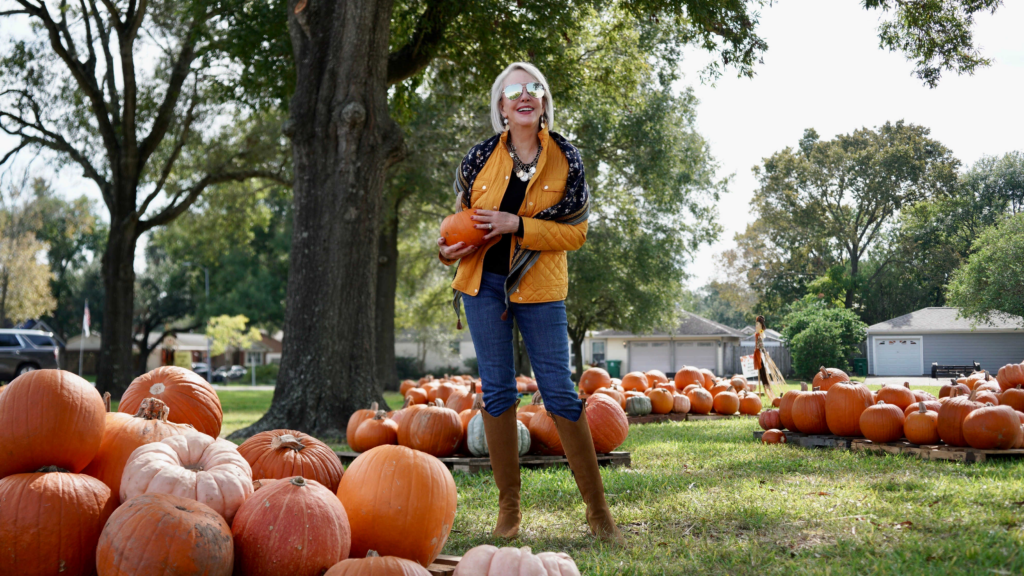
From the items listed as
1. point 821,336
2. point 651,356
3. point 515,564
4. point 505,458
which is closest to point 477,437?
point 505,458

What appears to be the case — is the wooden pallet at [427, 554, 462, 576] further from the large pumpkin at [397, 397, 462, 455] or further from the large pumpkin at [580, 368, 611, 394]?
the large pumpkin at [580, 368, 611, 394]

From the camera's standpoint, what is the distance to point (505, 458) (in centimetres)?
324

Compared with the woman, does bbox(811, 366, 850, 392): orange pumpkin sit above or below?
below

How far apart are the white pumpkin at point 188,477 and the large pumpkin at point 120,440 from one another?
14 centimetres

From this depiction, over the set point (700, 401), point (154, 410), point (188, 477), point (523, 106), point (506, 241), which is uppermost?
point (523, 106)

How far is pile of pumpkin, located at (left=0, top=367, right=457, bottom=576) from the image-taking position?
2.05 m

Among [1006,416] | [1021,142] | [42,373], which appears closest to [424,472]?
[42,373]

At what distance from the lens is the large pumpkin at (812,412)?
625 centimetres

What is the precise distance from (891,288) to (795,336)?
2.52 meters

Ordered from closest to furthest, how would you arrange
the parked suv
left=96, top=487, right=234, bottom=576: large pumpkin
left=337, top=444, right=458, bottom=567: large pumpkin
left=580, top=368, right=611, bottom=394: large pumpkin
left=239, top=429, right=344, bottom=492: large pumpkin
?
left=96, top=487, right=234, bottom=576: large pumpkin, left=337, top=444, right=458, bottom=567: large pumpkin, left=239, top=429, right=344, bottom=492: large pumpkin, left=580, top=368, right=611, bottom=394: large pumpkin, the parked suv

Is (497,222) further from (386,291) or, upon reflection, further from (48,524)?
(386,291)

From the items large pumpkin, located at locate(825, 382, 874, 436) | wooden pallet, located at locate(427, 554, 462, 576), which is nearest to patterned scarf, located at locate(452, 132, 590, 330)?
wooden pallet, located at locate(427, 554, 462, 576)

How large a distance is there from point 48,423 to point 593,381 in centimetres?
706

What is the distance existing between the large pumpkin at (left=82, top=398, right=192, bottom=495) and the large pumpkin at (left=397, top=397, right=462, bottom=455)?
255 cm
